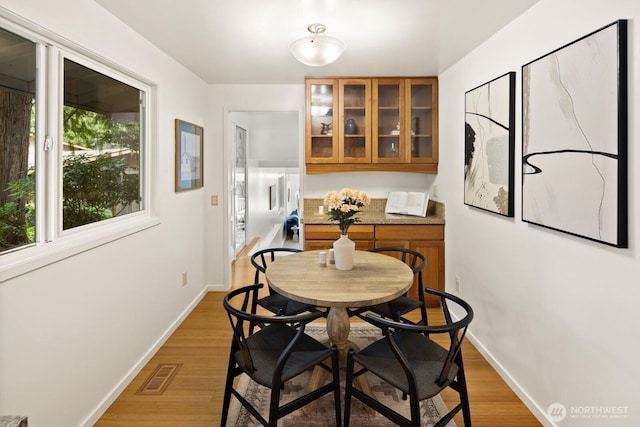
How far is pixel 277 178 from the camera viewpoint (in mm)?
8461

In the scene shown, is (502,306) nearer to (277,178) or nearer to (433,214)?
(433,214)

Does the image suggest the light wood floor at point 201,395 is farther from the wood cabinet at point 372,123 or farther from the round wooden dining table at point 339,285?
the wood cabinet at point 372,123

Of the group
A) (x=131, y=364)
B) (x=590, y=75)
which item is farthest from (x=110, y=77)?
(x=590, y=75)

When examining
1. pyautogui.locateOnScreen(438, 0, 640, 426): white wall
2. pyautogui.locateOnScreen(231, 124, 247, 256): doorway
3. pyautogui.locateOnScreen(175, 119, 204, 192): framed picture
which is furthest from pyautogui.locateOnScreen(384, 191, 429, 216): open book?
pyautogui.locateOnScreen(231, 124, 247, 256): doorway

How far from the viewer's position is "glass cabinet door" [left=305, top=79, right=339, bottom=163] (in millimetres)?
3861

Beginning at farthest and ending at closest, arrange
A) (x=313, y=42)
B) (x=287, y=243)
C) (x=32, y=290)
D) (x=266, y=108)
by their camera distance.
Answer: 1. (x=287, y=243)
2. (x=266, y=108)
3. (x=313, y=42)
4. (x=32, y=290)

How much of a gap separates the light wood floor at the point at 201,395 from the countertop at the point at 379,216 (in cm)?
124

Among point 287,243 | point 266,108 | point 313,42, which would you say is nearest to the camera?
point 313,42

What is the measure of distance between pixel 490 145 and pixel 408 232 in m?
1.33

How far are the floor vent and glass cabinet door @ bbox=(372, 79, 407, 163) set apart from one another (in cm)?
262

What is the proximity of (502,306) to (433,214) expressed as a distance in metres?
1.60

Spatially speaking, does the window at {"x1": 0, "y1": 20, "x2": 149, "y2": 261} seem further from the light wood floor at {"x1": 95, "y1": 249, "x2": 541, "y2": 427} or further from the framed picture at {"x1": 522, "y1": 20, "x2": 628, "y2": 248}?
the framed picture at {"x1": 522, "y1": 20, "x2": 628, "y2": 248}

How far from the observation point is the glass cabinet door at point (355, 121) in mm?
3863

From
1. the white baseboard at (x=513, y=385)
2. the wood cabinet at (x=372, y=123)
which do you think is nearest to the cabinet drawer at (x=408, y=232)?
the wood cabinet at (x=372, y=123)
